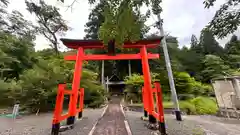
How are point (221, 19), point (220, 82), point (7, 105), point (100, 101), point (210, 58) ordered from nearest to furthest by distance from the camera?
point (221, 19) → point (220, 82) → point (7, 105) → point (100, 101) → point (210, 58)

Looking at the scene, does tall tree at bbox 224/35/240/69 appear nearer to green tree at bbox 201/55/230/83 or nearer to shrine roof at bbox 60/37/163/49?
green tree at bbox 201/55/230/83

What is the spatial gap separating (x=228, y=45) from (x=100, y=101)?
104 ft

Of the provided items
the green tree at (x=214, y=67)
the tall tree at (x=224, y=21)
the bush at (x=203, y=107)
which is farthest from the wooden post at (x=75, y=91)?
the green tree at (x=214, y=67)

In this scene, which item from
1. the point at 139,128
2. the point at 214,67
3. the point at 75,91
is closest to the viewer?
the point at 139,128

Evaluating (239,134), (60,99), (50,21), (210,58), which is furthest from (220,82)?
(50,21)

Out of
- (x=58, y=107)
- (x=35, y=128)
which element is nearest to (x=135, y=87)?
(x=35, y=128)

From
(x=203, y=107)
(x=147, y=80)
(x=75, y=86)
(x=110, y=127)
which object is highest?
(x=147, y=80)

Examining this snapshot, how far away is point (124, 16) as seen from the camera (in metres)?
2.81

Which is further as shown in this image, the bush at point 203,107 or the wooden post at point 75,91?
the bush at point 203,107

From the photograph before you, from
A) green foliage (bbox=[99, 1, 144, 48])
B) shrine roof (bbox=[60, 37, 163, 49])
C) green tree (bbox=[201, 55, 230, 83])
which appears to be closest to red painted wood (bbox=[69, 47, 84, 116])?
shrine roof (bbox=[60, 37, 163, 49])

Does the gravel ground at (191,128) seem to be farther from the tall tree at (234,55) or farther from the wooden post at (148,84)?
the tall tree at (234,55)

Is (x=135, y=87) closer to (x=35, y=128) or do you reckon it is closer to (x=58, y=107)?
(x=35, y=128)

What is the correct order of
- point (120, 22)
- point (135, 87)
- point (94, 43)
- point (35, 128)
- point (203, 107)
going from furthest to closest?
point (135, 87)
point (203, 107)
point (94, 43)
point (35, 128)
point (120, 22)

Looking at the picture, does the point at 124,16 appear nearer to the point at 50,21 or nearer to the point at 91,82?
the point at 91,82
